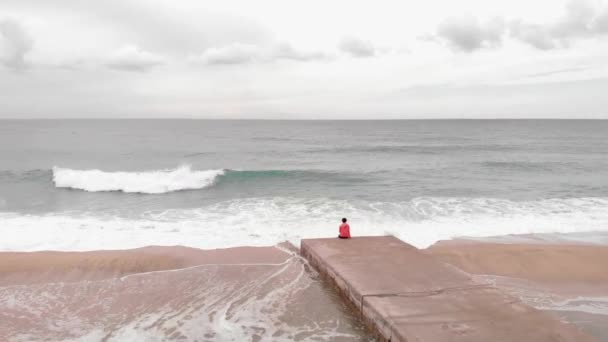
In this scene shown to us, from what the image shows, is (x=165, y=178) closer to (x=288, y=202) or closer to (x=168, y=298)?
(x=288, y=202)

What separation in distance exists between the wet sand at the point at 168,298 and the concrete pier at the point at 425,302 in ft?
1.51

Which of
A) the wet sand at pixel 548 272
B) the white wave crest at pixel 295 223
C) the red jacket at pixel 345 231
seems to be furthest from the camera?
the white wave crest at pixel 295 223

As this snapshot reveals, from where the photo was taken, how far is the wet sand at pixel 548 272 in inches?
290

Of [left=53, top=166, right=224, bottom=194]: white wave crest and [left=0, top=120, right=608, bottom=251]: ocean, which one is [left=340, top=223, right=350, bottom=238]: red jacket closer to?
[left=0, top=120, right=608, bottom=251]: ocean

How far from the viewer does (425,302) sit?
21.4 feet

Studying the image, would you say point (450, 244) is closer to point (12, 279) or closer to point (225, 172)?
point (12, 279)

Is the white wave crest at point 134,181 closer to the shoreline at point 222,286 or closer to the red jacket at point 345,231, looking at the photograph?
the shoreline at point 222,286

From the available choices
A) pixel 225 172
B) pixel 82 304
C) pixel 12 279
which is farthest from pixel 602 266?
pixel 225 172

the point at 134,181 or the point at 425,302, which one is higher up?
the point at 134,181

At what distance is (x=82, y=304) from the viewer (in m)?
7.55

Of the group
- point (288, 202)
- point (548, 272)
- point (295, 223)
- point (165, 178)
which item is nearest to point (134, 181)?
point (165, 178)

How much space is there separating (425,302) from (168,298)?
4727mm

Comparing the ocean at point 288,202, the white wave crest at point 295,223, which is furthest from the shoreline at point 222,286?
the ocean at point 288,202

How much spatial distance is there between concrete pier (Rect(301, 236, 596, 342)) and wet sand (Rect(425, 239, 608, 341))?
97 cm
